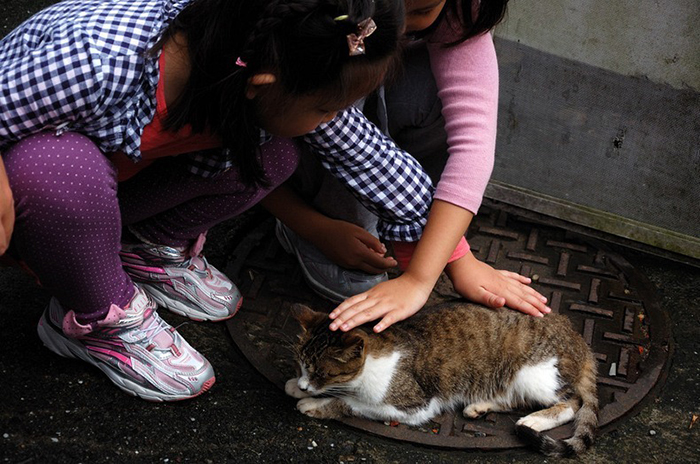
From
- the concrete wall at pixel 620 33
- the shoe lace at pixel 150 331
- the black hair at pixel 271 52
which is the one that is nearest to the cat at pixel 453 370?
the shoe lace at pixel 150 331

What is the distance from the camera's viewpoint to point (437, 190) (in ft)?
7.81

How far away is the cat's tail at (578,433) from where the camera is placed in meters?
2.17

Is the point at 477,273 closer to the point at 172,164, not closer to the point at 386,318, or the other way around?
the point at 386,318

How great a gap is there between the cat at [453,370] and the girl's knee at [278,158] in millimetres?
392

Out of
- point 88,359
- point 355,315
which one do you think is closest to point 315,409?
point 355,315

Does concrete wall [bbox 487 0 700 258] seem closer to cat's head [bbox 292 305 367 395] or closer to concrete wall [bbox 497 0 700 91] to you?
concrete wall [bbox 497 0 700 91]

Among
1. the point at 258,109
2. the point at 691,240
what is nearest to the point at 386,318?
the point at 258,109

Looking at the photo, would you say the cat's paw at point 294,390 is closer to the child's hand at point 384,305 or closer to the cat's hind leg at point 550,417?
the child's hand at point 384,305

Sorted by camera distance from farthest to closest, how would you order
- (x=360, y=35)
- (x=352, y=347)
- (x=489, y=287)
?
1. (x=489, y=287)
2. (x=352, y=347)
3. (x=360, y=35)

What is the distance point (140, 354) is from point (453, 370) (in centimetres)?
89

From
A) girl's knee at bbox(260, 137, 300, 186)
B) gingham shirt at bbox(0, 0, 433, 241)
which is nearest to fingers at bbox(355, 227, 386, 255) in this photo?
girl's knee at bbox(260, 137, 300, 186)

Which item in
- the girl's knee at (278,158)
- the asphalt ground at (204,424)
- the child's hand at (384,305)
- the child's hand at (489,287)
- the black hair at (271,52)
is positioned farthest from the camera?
the child's hand at (489,287)

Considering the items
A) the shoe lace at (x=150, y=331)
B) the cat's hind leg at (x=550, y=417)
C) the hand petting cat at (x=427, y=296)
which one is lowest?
the shoe lace at (x=150, y=331)

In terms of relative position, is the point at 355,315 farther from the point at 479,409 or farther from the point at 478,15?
the point at 478,15
